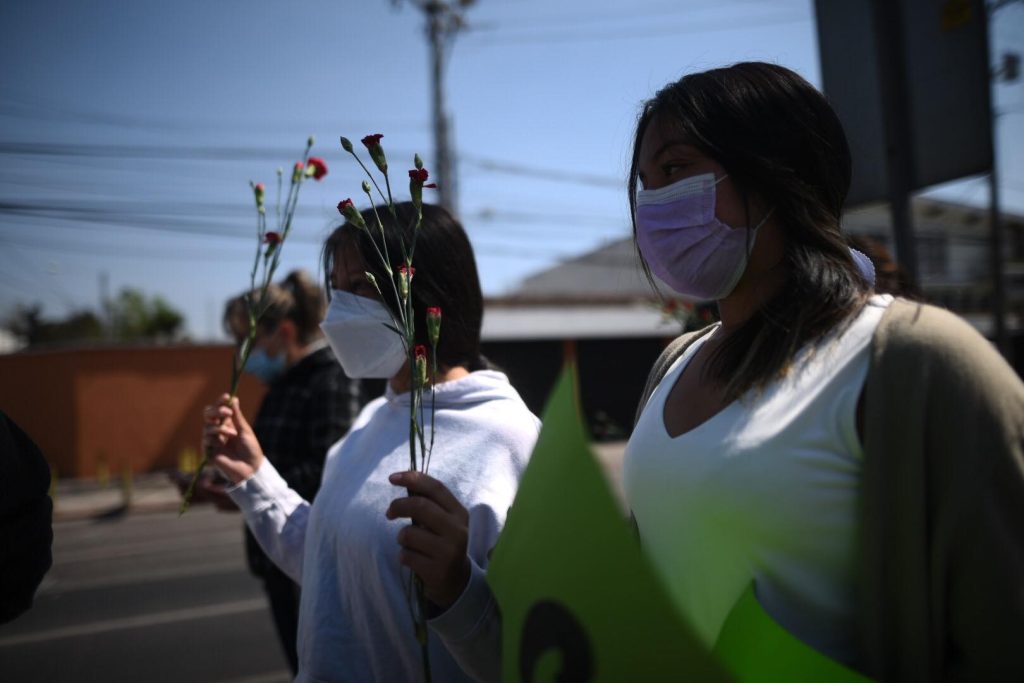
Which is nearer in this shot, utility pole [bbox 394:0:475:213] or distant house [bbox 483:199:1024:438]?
utility pole [bbox 394:0:475:213]

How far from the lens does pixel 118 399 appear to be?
16.6m

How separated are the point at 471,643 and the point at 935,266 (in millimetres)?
29791

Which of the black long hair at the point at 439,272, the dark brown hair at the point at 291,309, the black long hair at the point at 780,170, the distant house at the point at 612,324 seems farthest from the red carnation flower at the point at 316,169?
the distant house at the point at 612,324

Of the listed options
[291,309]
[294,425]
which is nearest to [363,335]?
[294,425]

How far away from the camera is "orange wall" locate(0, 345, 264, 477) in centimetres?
1590

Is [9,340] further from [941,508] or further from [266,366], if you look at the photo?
[941,508]

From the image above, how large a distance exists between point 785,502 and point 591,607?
0.28 meters

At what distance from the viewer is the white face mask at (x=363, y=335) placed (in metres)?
1.79

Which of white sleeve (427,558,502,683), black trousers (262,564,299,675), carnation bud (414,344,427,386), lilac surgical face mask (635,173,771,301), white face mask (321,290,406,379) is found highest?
lilac surgical face mask (635,173,771,301)

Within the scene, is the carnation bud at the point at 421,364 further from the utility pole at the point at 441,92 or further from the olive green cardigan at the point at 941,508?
the utility pole at the point at 441,92

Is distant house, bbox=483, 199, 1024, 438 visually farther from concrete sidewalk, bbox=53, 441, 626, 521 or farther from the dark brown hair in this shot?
the dark brown hair

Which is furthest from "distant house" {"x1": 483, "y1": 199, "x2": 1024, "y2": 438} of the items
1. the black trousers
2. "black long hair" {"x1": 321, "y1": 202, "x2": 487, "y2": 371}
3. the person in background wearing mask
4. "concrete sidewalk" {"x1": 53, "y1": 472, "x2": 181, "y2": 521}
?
"black long hair" {"x1": 321, "y1": 202, "x2": 487, "y2": 371}

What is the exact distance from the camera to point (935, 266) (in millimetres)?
26969

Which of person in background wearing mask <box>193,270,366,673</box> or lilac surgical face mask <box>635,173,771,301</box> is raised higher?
lilac surgical face mask <box>635,173,771,301</box>
